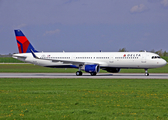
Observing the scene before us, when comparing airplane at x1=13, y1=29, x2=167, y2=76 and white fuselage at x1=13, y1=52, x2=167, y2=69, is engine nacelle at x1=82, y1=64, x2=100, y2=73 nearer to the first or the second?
airplane at x1=13, y1=29, x2=167, y2=76

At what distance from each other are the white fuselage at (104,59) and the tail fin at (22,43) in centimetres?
129

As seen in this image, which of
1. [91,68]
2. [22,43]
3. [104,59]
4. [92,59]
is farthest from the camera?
[22,43]

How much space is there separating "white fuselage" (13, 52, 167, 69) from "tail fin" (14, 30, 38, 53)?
129 centimetres

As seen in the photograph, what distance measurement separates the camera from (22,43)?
55.9m

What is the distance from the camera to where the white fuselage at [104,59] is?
46253mm

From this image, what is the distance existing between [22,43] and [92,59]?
15.4m

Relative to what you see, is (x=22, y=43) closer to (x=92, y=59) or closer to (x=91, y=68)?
(x=92, y=59)

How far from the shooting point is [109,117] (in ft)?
42.5

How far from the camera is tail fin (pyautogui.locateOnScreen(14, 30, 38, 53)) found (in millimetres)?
55625

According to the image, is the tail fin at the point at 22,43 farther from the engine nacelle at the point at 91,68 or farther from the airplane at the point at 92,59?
the engine nacelle at the point at 91,68

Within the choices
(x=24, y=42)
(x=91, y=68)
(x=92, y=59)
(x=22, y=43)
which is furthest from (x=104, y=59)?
(x=22, y=43)

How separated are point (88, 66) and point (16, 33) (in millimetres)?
18226

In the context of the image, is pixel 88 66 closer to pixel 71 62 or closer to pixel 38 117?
pixel 71 62

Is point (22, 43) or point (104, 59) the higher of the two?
point (22, 43)
